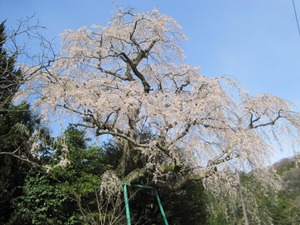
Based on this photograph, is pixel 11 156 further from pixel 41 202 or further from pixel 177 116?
pixel 177 116

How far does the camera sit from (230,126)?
7250 mm

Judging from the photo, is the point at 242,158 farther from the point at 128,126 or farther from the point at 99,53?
the point at 99,53

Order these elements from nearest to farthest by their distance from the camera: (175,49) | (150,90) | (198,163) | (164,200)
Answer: (198,163)
(150,90)
(164,200)
(175,49)

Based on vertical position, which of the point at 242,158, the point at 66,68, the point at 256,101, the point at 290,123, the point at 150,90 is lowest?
the point at 242,158

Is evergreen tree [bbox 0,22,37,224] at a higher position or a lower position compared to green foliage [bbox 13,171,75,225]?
higher

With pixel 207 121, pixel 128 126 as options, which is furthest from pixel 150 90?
pixel 207 121

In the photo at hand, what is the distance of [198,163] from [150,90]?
2.23 meters

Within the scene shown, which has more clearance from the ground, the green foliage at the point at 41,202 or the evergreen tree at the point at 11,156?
the evergreen tree at the point at 11,156

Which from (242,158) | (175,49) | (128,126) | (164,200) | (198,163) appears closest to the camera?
(242,158)

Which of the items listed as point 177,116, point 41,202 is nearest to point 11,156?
point 41,202

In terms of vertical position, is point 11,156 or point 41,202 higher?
point 11,156

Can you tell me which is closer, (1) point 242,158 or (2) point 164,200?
(1) point 242,158

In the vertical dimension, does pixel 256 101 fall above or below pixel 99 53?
below

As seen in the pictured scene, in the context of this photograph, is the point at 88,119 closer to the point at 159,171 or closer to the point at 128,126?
the point at 128,126
